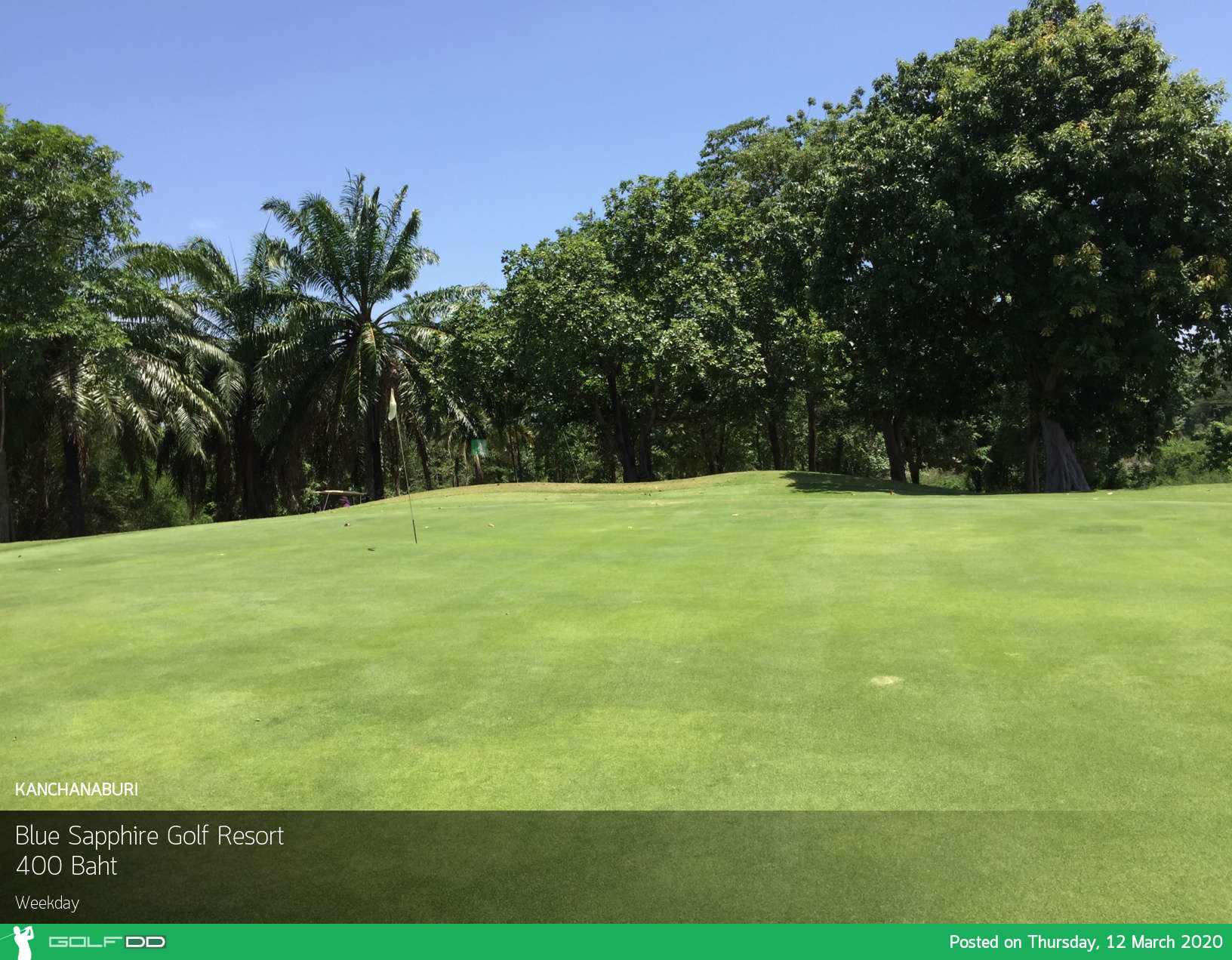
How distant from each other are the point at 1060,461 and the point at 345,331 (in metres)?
26.1

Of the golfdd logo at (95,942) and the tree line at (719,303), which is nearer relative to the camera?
the golfdd logo at (95,942)

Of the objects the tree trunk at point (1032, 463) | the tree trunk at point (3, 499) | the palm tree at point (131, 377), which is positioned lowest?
the tree trunk at point (1032, 463)

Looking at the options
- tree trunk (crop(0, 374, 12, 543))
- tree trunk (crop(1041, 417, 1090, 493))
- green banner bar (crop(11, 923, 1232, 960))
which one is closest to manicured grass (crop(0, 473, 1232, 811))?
green banner bar (crop(11, 923, 1232, 960))

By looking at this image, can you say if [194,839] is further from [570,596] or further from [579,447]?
[579,447]

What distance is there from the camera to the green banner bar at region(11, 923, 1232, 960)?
325 centimetres

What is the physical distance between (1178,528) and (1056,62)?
1891 centimetres

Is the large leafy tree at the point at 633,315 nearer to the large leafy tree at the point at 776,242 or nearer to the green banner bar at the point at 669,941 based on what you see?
the large leafy tree at the point at 776,242

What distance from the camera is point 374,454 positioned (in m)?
37.5

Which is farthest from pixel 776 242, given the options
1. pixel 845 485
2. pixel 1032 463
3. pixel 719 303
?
pixel 1032 463

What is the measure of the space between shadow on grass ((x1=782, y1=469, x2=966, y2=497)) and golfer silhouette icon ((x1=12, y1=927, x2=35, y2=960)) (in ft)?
83.8

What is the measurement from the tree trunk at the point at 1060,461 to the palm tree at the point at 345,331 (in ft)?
72.3

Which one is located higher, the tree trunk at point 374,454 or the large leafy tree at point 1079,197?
the large leafy tree at point 1079,197
